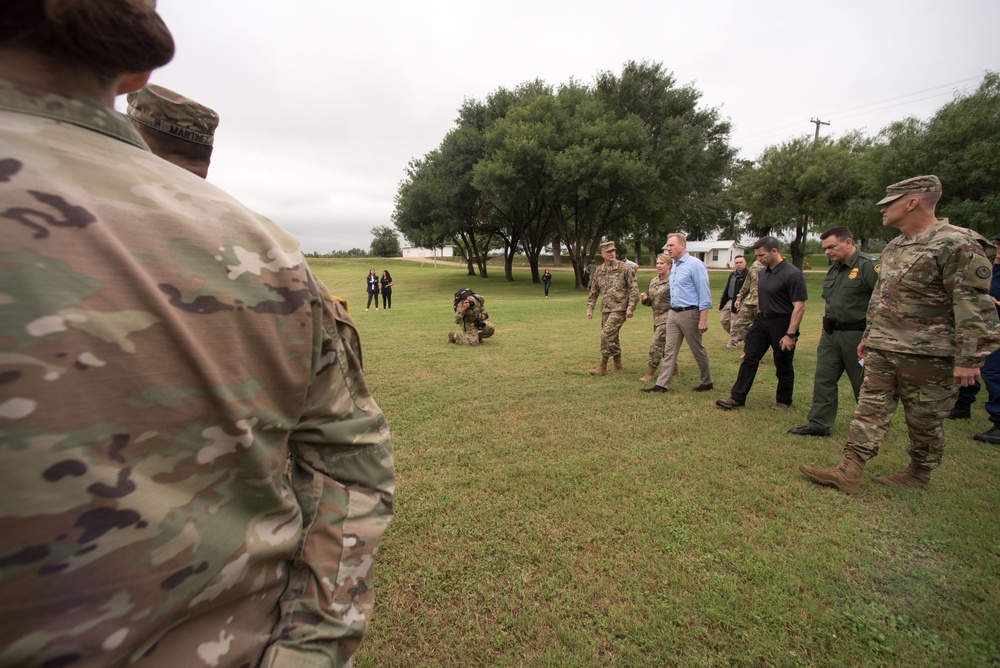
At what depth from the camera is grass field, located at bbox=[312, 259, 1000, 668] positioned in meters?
2.26

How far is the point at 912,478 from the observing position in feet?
12.2

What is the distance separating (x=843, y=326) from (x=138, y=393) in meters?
5.48

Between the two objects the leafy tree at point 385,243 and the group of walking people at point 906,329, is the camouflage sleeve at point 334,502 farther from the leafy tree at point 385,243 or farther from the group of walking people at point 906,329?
the leafy tree at point 385,243

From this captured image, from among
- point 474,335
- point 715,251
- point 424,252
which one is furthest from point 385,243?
point 474,335

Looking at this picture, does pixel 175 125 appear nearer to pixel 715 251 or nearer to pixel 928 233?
pixel 928 233

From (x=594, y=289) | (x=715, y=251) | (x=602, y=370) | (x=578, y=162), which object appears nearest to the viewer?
(x=602, y=370)

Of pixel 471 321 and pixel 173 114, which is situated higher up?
pixel 173 114

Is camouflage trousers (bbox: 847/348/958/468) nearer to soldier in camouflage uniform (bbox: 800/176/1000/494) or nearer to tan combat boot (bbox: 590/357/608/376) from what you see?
soldier in camouflage uniform (bbox: 800/176/1000/494)

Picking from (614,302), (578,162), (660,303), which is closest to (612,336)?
(614,302)

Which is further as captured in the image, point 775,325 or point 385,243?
point 385,243

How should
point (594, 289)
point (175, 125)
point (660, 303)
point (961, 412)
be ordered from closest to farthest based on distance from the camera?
point (175, 125) → point (961, 412) → point (660, 303) → point (594, 289)

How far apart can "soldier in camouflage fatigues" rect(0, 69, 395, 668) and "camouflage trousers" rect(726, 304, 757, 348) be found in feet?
29.9

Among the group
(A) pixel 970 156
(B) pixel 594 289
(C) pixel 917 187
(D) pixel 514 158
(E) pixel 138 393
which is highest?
(D) pixel 514 158

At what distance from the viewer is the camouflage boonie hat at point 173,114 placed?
1.44 meters
